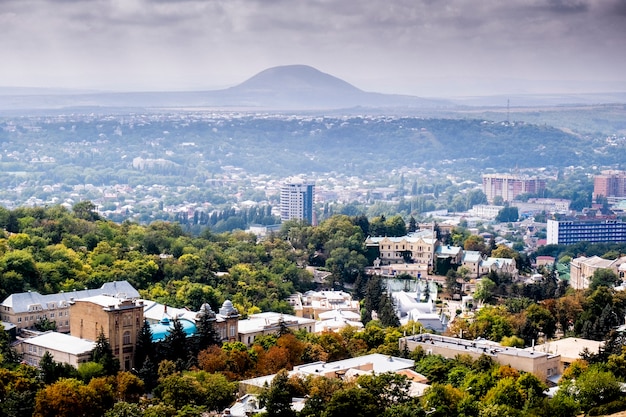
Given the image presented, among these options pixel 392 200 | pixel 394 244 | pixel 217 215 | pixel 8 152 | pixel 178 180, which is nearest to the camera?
pixel 394 244

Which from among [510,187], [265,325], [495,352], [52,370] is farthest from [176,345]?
[510,187]

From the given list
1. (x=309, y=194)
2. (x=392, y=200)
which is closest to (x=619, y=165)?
(x=392, y=200)

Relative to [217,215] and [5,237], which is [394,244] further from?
[217,215]

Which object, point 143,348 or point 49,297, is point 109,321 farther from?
point 49,297

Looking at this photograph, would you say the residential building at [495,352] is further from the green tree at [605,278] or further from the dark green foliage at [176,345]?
the green tree at [605,278]

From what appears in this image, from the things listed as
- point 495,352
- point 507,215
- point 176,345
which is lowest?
point 507,215

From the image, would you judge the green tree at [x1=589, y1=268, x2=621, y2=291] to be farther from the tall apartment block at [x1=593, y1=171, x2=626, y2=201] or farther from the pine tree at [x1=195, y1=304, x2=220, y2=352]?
the tall apartment block at [x1=593, y1=171, x2=626, y2=201]

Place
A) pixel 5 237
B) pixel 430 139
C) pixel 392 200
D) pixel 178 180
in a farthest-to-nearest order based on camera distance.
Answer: pixel 430 139 → pixel 178 180 → pixel 392 200 → pixel 5 237
